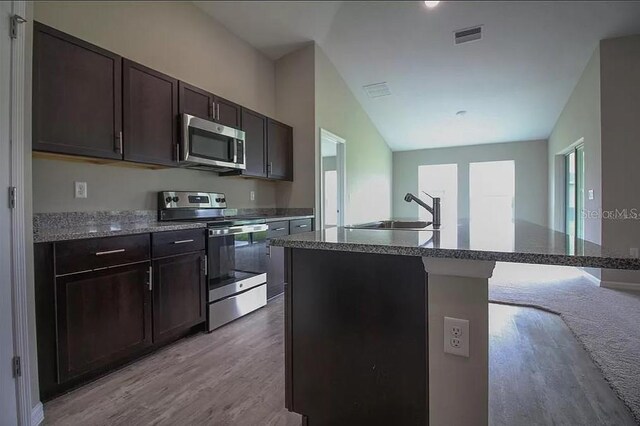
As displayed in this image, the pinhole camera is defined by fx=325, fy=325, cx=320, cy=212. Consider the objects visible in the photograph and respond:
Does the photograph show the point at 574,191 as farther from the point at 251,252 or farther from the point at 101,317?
the point at 101,317

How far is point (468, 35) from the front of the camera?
3707mm

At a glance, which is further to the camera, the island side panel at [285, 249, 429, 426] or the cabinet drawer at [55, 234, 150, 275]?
the cabinet drawer at [55, 234, 150, 275]

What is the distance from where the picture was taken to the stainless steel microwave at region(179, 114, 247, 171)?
261 cm

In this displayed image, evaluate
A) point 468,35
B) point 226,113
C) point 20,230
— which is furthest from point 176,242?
point 468,35

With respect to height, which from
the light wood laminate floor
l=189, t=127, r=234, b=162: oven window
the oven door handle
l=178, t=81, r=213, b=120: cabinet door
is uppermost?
l=178, t=81, r=213, b=120: cabinet door

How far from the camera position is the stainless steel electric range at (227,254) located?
2.59 metres

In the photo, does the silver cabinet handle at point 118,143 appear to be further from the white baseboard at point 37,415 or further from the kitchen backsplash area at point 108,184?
the white baseboard at point 37,415

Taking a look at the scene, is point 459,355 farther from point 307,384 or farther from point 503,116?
point 503,116

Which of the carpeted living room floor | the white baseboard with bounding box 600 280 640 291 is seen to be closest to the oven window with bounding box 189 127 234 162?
the carpeted living room floor

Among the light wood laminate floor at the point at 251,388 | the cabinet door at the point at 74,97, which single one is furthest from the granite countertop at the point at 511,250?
the cabinet door at the point at 74,97

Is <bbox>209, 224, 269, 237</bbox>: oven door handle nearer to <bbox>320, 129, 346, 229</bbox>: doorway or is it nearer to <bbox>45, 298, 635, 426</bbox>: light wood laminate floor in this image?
<bbox>45, 298, 635, 426</bbox>: light wood laminate floor

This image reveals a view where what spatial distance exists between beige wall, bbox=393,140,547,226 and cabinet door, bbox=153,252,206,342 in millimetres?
5909

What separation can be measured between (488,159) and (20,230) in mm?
7523

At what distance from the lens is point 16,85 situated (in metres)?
1.43
